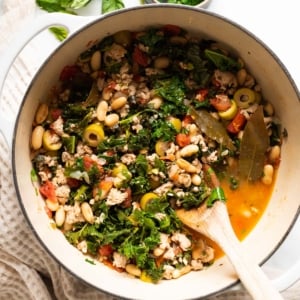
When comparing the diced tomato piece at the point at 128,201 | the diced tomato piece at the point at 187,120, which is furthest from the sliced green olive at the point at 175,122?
the diced tomato piece at the point at 128,201

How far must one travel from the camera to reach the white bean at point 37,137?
5.97 feet

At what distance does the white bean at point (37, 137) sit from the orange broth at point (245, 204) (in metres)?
0.54

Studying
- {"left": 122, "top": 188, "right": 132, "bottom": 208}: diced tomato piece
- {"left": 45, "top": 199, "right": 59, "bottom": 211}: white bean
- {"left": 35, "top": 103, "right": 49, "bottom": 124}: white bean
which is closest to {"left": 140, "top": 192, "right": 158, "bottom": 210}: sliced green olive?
{"left": 122, "top": 188, "right": 132, "bottom": 208}: diced tomato piece

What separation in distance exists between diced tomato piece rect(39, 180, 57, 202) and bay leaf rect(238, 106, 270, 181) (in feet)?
1.78

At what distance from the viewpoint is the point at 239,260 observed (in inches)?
68.3

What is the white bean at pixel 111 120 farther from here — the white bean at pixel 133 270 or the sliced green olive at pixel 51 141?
the white bean at pixel 133 270

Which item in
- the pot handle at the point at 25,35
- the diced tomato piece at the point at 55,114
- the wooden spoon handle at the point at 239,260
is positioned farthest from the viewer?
the diced tomato piece at the point at 55,114

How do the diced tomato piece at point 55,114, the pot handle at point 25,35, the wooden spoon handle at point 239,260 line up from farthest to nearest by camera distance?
the diced tomato piece at point 55,114 < the pot handle at point 25,35 < the wooden spoon handle at point 239,260

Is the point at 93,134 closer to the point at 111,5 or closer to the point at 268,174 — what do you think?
the point at 111,5

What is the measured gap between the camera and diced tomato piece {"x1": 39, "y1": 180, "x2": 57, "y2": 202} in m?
1.86

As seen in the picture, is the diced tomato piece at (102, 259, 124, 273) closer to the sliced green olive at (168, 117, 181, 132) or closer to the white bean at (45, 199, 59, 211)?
the white bean at (45, 199, 59, 211)

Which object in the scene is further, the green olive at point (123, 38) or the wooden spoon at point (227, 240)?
the green olive at point (123, 38)

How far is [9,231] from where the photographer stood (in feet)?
6.35

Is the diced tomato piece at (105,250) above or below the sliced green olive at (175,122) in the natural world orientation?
below
